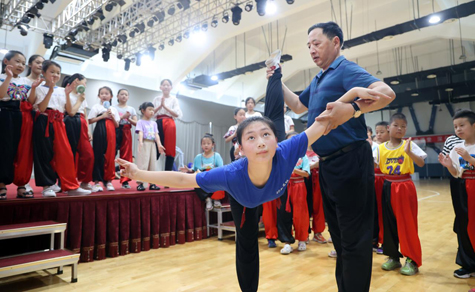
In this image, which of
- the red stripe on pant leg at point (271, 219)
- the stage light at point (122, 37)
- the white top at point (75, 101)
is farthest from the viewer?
the stage light at point (122, 37)

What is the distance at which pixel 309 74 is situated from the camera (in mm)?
14453

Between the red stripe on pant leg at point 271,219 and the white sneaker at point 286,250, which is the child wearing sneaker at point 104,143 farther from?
the white sneaker at point 286,250

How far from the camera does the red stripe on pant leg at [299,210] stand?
12.5 ft

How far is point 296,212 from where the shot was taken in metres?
3.88

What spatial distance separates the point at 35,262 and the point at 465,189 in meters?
3.76

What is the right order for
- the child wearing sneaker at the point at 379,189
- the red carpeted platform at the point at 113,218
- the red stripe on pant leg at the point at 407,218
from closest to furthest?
the red stripe on pant leg at the point at 407,218 < the red carpeted platform at the point at 113,218 < the child wearing sneaker at the point at 379,189

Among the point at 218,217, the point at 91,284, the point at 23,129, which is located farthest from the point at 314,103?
the point at 218,217

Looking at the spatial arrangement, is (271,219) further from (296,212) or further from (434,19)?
(434,19)

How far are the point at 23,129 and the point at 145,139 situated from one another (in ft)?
5.01

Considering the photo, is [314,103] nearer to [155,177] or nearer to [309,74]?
[155,177]

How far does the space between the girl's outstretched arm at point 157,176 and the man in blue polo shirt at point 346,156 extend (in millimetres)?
725

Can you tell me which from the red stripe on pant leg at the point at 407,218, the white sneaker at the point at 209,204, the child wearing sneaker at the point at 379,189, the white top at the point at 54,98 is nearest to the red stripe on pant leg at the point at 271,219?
the white sneaker at the point at 209,204

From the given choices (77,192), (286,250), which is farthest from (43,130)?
(286,250)

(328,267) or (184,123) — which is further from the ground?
(184,123)
